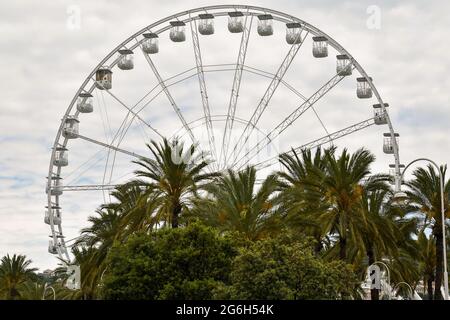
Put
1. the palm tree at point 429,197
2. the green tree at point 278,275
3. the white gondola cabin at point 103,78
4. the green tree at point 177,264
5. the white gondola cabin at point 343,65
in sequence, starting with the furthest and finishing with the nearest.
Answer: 1. the white gondola cabin at point 103,78
2. the white gondola cabin at point 343,65
3. the palm tree at point 429,197
4. the green tree at point 177,264
5. the green tree at point 278,275

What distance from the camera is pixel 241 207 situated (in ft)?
126

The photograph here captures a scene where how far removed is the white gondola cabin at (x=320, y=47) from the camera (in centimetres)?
5928

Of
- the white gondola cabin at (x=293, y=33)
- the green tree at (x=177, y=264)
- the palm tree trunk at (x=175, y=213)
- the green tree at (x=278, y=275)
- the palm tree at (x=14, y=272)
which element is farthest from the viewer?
the palm tree at (x=14, y=272)

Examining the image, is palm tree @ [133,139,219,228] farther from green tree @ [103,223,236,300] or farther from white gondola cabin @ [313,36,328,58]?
white gondola cabin @ [313,36,328,58]

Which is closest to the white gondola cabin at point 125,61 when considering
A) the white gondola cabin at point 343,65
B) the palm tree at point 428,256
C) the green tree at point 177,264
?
the white gondola cabin at point 343,65

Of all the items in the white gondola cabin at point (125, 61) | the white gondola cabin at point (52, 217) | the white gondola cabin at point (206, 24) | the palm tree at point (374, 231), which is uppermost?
the white gondola cabin at point (206, 24)

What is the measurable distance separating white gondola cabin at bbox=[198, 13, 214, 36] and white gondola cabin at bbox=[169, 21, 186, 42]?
1.20 meters

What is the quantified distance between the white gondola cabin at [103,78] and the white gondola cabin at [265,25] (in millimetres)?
10998

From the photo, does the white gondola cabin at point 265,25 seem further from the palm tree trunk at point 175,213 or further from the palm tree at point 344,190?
the palm tree trunk at point 175,213

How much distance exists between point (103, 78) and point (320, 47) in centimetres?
1530

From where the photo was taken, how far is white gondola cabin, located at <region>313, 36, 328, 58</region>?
194ft

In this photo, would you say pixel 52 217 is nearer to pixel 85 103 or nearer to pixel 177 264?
pixel 85 103
